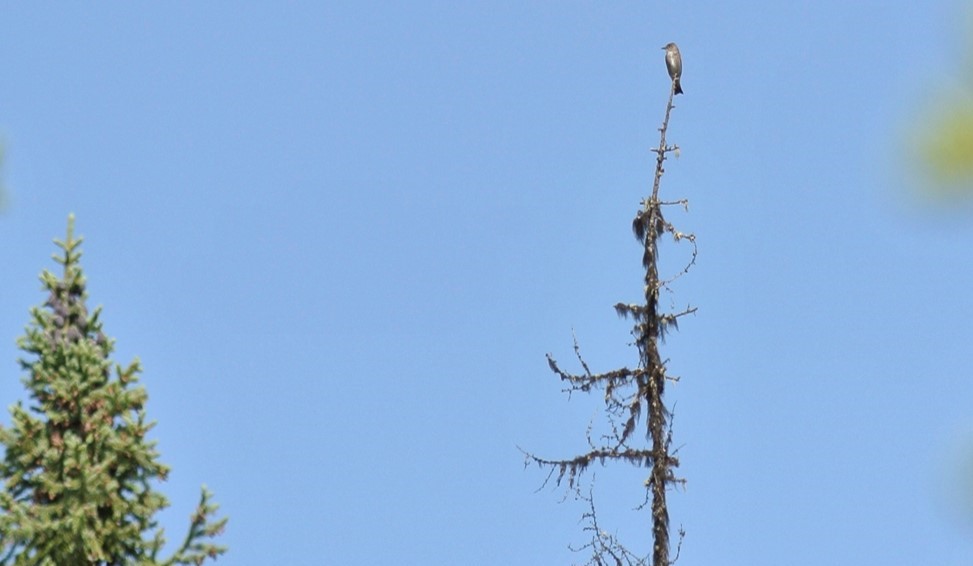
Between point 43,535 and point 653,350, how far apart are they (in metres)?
7.15

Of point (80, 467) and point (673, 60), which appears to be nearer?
point (80, 467)

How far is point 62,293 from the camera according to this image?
10508 millimetres

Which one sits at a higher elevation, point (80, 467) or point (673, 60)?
point (673, 60)

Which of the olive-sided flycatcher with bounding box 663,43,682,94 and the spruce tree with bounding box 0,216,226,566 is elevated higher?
the olive-sided flycatcher with bounding box 663,43,682,94

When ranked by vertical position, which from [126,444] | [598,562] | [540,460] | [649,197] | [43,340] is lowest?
[126,444]

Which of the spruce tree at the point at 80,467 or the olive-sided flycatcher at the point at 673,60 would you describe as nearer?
the spruce tree at the point at 80,467

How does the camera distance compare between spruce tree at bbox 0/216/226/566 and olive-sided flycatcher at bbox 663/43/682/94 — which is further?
olive-sided flycatcher at bbox 663/43/682/94

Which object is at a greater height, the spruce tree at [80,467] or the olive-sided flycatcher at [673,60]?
the olive-sided flycatcher at [673,60]

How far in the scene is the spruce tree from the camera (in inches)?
376

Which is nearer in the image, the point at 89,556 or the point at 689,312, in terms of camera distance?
the point at 89,556

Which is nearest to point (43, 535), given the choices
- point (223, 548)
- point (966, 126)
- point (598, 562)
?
point (223, 548)

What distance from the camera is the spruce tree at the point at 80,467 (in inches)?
376

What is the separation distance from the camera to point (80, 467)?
31.7 ft

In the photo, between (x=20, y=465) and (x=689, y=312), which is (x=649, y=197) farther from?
(x=20, y=465)
